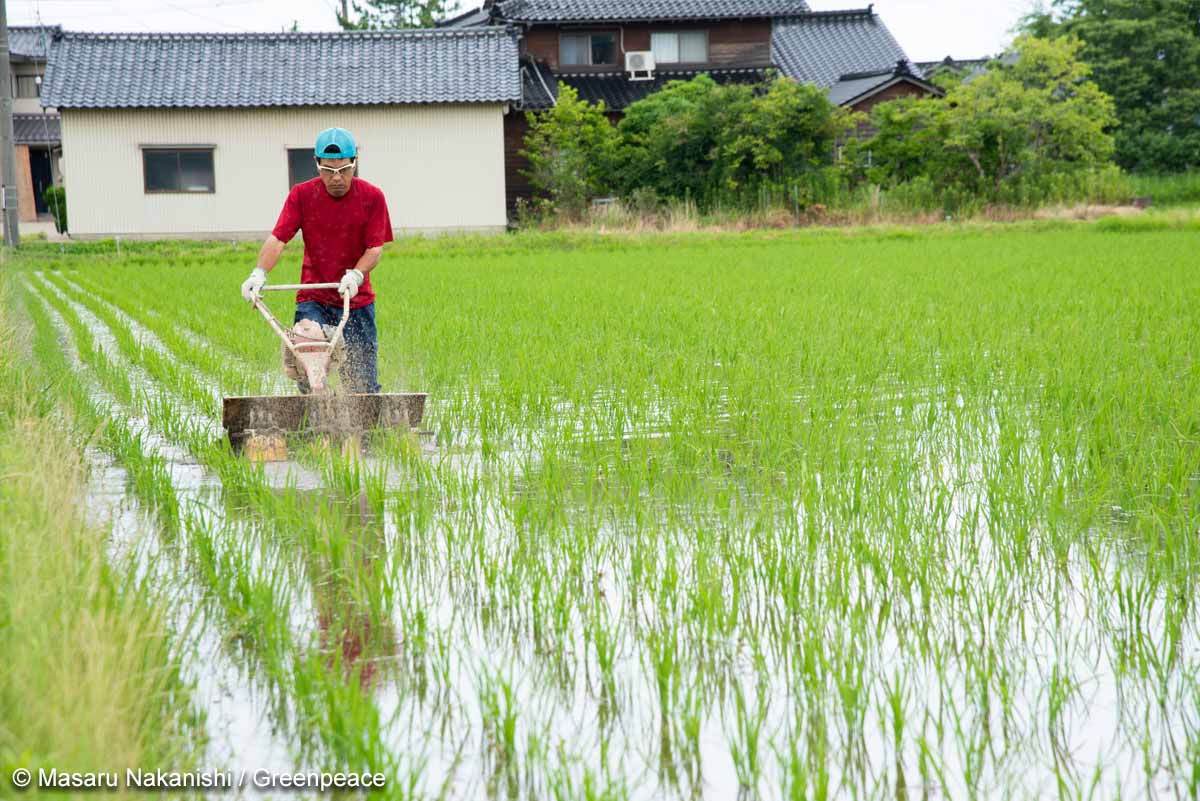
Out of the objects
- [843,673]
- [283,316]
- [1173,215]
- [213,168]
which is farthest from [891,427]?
[213,168]

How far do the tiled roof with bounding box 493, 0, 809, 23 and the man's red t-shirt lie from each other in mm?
21003

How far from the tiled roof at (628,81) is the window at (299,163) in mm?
5621

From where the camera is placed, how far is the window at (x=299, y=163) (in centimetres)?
2192

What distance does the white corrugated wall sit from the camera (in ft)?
70.0

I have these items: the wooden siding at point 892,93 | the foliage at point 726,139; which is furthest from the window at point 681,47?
the foliage at point 726,139

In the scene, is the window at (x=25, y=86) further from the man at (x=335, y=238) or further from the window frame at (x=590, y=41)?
the man at (x=335, y=238)

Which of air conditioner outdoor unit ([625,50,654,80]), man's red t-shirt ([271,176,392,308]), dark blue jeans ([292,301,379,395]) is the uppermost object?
air conditioner outdoor unit ([625,50,654,80])

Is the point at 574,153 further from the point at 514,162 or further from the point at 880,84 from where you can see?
the point at 880,84

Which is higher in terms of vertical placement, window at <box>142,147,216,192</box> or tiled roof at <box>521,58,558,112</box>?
tiled roof at <box>521,58,558,112</box>

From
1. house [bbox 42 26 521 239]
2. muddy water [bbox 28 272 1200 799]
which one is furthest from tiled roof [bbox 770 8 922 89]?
muddy water [bbox 28 272 1200 799]

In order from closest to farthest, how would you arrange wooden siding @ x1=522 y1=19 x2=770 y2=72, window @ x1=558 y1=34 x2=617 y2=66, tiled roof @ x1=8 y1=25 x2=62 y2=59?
wooden siding @ x1=522 y1=19 x2=770 y2=72 → window @ x1=558 y1=34 x2=617 y2=66 → tiled roof @ x1=8 y1=25 x2=62 y2=59

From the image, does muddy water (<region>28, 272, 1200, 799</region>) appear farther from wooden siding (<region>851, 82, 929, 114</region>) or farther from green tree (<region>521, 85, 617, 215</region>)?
wooden siding (<region>851, 82, 929, 114</region>)

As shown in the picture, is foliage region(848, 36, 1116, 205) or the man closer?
the man

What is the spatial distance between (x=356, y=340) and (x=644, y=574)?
2529mm
